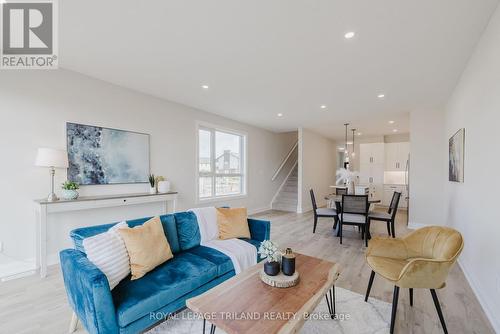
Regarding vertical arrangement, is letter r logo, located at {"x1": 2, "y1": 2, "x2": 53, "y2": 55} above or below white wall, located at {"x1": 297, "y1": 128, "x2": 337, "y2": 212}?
above

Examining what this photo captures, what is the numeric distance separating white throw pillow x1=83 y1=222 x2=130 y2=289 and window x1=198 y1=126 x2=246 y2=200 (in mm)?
3487

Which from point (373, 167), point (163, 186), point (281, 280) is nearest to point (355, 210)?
point (281, 280)

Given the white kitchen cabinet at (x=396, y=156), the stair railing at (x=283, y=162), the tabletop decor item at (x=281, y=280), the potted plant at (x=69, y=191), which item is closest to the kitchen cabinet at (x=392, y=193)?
the white kitchen cabinet at (x=396, y=156)

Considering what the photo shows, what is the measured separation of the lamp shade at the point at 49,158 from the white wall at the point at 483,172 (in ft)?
15.5

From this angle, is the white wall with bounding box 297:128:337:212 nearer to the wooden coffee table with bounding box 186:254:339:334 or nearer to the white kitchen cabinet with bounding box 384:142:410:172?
the white kitchen cabinet with bounding box 384:142:410:172

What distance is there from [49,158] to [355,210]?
471cm

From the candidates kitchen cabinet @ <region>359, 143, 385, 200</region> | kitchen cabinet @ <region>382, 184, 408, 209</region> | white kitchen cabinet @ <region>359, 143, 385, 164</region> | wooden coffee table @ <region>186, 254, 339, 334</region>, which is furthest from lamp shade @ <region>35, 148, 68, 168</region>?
kitchen cabinet @ <region>382, 184, 408, 209</region>

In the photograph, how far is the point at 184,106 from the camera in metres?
4.95

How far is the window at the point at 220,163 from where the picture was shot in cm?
550

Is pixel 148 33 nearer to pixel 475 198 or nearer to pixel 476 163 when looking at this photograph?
pixel 476 163

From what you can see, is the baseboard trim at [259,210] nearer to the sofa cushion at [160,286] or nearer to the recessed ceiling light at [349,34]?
the sofa cushion at [160,286]

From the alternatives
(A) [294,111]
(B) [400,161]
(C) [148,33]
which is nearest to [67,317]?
(C) [148,33]

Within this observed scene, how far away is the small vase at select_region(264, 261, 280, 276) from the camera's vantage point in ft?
5.67

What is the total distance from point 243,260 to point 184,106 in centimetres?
372
